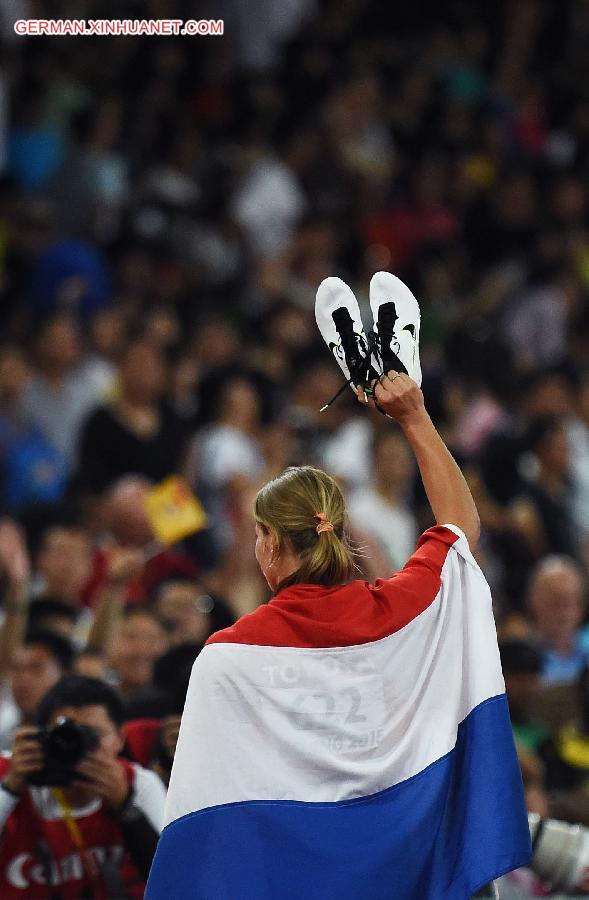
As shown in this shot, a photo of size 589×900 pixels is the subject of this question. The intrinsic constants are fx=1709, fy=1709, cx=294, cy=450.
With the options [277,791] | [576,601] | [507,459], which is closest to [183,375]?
[507,459]

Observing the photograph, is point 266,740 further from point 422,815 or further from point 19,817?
point 19,817

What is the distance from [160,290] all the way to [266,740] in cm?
680

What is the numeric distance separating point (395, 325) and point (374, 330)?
5 cm

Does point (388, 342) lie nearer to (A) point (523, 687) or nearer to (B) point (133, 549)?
(A) point (523, 687)

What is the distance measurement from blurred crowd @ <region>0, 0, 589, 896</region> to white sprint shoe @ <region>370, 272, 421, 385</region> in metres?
1.30

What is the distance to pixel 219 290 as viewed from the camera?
35.2 feet

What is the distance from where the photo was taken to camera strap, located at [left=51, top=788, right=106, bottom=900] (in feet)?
14.2

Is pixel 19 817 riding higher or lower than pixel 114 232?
lower

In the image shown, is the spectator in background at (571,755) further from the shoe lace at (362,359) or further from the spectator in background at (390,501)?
the shoe lace at (362,359)

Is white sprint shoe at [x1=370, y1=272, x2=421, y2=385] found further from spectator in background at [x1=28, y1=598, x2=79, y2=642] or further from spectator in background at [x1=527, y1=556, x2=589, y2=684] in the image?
spectator in background at [x1=527, y1=556, x2=589, y2=684]

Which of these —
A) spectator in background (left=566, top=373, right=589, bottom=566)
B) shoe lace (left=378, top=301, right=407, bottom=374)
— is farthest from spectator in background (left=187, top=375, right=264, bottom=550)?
shoe lace (left=378, top=301, right=407, bottom=374)

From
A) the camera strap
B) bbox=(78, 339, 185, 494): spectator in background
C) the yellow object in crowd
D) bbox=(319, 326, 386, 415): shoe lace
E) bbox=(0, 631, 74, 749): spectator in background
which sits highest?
bbox=(78, 339, 185, 494): spectator in background
